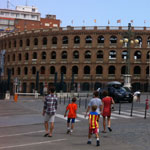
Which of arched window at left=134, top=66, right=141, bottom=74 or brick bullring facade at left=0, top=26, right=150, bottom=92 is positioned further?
arched window at left=134, top=66, right=141, bottom=74

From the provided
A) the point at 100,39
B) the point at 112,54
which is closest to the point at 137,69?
the point at 112,54

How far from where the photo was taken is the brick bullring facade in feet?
236

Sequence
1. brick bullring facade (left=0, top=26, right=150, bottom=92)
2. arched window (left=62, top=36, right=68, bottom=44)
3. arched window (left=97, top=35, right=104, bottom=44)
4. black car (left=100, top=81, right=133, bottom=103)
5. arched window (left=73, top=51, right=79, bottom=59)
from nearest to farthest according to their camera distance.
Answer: black car (left=100, top=81, right=133, bottom=103)
brick bullring facade (left=0, top=26, right=150, bottom=92)
arched window (left=97, top=35, right=104, bottom=44)
arched window (left=73, top=51, right=79, bottom=59)
arched window (left=62, top=36, right=68, bottom=44)

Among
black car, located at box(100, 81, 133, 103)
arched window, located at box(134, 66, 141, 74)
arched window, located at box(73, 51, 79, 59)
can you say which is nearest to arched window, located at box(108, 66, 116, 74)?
arched window, located at box(134, 66, 141, 74)

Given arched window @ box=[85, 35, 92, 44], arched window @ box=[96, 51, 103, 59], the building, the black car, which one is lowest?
the black car

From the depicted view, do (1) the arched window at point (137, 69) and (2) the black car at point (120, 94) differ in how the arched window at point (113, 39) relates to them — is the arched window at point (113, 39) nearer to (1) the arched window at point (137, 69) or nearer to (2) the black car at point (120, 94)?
(1) the arched window at point (137, 69)

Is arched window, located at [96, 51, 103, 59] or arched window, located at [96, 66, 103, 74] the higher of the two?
arched window, located at [96, 51, 103, 59]

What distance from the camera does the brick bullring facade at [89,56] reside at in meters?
71.9

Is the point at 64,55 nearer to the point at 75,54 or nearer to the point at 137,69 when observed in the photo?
the point at 75,54

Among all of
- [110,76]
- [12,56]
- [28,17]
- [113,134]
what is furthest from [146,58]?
[28,17]

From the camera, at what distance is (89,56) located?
7344cm

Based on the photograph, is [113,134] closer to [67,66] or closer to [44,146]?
[44,146]

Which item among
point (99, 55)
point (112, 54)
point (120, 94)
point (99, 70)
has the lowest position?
point (120, 94)

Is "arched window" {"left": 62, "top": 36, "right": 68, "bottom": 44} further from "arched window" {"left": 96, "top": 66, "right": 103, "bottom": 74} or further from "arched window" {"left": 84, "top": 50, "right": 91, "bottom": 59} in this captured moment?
"arched window" {"left": 96, "top": 66, "right": 103, "bottom": 74}
